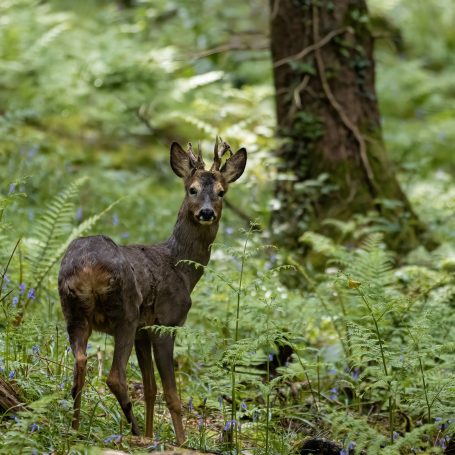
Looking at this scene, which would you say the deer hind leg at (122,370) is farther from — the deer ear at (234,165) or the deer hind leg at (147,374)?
the deer ear at (234,165)

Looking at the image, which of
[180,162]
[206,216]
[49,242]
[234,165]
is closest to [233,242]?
[49,242]

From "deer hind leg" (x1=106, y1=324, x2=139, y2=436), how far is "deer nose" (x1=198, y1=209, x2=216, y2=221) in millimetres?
916

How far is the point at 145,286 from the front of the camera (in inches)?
191

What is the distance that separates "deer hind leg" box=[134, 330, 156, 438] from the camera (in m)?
4.82

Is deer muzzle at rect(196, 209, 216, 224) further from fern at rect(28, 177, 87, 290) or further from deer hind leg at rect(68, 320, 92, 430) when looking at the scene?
fern at rect(28, 177, 87, 290)

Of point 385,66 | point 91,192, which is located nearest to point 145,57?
point 91,192

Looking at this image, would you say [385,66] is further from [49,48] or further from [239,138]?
[239,138]

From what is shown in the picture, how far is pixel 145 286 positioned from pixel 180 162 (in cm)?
106

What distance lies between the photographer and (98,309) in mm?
4477

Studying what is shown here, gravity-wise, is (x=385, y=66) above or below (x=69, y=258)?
below

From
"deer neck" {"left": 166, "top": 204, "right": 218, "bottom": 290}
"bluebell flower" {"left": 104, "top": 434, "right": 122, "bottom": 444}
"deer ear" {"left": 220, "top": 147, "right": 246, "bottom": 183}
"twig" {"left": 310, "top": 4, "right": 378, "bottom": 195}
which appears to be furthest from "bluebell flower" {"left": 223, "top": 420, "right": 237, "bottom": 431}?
"twig" {"left": 310, "top": 4, "right": 378, "bottom": 195}

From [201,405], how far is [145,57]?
595 centimetres

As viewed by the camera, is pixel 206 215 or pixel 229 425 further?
pixel 206 215

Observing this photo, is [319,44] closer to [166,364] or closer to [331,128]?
[331,128]
